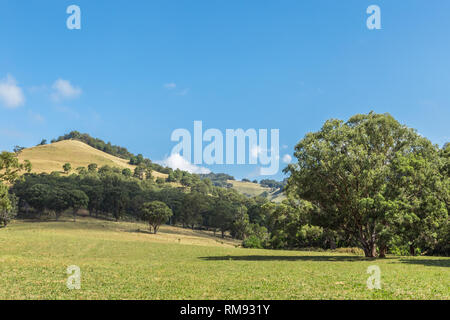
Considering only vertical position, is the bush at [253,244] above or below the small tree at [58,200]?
below

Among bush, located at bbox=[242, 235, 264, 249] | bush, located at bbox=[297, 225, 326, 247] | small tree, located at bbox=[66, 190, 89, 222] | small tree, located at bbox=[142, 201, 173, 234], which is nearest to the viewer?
bush, located at bbox=[297, 225, 326, 247]

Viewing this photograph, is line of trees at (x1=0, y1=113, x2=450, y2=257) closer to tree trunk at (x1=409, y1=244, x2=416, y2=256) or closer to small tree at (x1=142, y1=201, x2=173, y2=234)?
tree trunk at (x1=409, y1=244, x2=416, y2=256)

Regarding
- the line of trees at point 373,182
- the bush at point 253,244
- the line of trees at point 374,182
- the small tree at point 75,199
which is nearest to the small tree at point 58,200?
Answer: the small tree at point 75,199

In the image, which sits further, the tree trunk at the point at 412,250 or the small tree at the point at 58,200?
the small tree at the point at 58,200

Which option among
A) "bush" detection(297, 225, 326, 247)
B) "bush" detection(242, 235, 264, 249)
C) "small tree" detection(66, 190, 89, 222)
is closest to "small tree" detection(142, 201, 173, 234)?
"small tree" detection(66, 190, 89, 222)

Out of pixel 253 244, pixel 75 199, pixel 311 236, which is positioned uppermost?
pixel 75 199

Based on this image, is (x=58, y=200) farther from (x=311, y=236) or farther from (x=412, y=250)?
(x=412, y=250)

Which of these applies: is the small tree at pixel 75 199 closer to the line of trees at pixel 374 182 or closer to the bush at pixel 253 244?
the bush at pixel 253 244

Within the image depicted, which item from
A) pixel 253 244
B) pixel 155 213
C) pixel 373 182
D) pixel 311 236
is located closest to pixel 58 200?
pixel 155 213

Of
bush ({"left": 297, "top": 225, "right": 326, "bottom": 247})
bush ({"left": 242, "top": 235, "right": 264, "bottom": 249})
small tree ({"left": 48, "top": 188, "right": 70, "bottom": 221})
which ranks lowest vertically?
bush ({"left": 242, "top": 235, "right": 264, "bottom": 249})

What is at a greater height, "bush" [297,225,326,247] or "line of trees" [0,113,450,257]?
"line of trees" [0,113,450,257]
